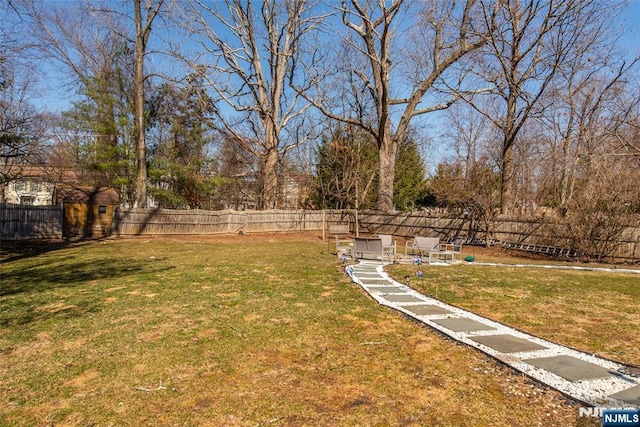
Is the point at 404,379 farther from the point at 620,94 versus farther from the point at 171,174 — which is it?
the point at 171,174

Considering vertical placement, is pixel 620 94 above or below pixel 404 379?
above

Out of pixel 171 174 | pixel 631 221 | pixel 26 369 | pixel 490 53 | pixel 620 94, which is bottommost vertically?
pixel 26 369

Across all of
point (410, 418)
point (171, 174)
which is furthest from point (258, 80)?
point (410, 418)

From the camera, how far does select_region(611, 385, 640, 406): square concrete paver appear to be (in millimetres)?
2779

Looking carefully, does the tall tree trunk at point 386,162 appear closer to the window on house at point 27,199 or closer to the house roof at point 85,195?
the house roof at point 85,195

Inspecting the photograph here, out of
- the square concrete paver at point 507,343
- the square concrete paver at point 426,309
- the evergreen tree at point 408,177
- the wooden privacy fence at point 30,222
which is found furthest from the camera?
the evergreen tree at point 408,177

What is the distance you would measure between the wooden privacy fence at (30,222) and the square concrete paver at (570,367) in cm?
2044

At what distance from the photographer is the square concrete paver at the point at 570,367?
3.25m

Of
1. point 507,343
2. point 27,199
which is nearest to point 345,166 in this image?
point 507,343

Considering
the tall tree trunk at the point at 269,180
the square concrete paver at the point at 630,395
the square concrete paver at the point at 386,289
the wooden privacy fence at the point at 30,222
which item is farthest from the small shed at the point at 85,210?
the square concrete paver at the point at 630,395

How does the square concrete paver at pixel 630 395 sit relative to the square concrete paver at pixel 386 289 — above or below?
above

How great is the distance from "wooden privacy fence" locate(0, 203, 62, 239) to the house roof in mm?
1448

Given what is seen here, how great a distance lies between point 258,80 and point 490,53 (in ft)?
47.1

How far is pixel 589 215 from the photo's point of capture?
12.6 meters
